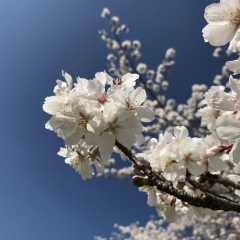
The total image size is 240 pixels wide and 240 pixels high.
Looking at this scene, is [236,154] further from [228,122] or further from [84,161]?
[84,161]

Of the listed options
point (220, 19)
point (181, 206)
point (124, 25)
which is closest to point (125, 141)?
point (220, 19)

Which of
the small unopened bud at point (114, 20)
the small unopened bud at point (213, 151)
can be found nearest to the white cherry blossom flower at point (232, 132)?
the small unopened bud at point (213, 151)

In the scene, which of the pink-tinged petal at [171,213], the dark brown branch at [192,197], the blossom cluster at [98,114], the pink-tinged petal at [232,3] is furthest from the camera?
the pink-tinged petal at [171,213]

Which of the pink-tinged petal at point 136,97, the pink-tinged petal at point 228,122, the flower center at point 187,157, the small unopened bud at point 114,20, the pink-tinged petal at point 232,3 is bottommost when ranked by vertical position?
the pink-tinged petal at point 228,122

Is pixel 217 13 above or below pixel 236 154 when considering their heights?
above

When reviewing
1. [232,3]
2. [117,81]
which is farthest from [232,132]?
[117,81]

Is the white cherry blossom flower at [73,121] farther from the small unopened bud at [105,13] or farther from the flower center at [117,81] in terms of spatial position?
the small unopened bud at [105,13]

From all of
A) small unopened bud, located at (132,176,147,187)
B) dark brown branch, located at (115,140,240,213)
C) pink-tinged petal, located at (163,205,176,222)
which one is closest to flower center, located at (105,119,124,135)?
dark brown branch, located at (115,140,240,213)

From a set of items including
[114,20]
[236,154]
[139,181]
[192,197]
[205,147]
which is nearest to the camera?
[236,154]

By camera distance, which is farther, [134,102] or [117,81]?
[117,81]

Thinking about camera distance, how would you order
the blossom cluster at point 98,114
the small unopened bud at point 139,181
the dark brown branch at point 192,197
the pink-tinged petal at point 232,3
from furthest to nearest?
the small unopened bud at point 139,181 → the dark brown branch at point 192,197 → the blossom cluster at point 98,114 → the pink-tinged petal at point 232,3
